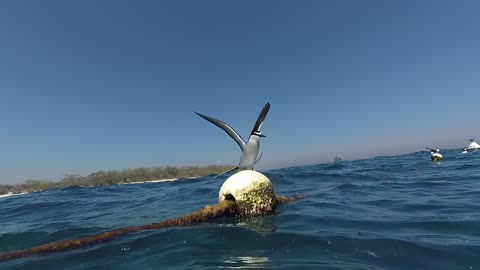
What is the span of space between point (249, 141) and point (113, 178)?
152ft

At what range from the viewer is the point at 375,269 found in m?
5.66

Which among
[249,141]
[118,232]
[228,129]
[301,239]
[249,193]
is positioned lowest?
[301,239]

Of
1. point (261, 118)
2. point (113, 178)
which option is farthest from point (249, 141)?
point (113, 178)

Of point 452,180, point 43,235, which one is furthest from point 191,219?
point 452,180

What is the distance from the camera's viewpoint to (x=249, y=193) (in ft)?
33.3

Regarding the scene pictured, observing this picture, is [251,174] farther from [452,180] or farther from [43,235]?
[452,180]

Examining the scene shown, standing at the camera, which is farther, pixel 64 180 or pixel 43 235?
pixel 64 180

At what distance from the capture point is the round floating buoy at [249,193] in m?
10.1

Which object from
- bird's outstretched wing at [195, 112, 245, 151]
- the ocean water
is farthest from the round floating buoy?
bird's outstretched wing at [195, 112, 245, 151]

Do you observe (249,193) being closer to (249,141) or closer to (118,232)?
(249,141)

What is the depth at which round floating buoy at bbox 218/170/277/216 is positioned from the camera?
10086 mm

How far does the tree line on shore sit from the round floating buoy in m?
43.3

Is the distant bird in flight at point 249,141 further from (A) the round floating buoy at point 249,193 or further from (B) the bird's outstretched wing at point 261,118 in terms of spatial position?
(A) the round floating buoy at point 249,193

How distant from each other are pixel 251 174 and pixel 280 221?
166 centimetres
